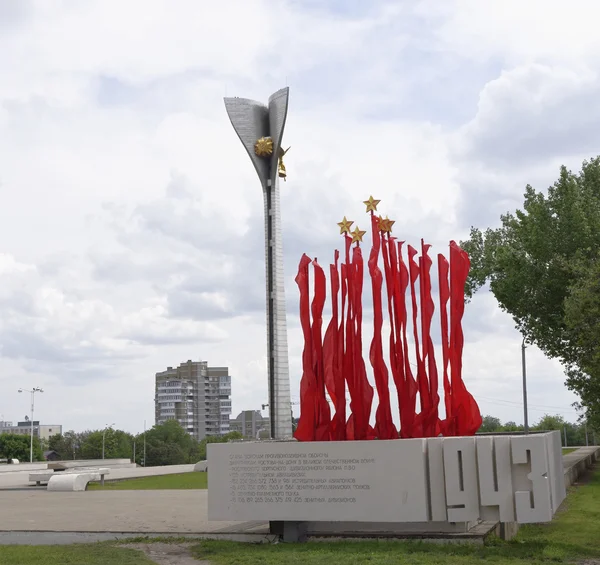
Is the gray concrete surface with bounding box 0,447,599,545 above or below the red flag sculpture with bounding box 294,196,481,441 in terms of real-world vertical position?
below

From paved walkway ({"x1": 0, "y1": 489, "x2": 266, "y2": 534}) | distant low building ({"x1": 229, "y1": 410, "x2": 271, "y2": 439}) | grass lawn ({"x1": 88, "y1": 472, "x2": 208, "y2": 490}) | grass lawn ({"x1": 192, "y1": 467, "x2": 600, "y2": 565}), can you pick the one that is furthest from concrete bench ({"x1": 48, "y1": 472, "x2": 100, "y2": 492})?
distant low building ({"x1": 229, "y1": 410, "x2": 271, "y2": 439})

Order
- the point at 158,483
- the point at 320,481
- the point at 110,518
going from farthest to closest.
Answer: the point at 158,483, the point at 110,518, the point at 320,481

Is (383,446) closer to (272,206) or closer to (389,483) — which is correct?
(389,483)

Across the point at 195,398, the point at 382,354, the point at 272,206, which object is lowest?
the point at 382,354

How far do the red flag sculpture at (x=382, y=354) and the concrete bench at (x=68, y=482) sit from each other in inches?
559

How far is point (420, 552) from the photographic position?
450 inches

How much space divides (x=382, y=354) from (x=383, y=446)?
6.22 ft

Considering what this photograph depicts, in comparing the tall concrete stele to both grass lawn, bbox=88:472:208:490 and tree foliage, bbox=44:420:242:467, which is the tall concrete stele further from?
tree foliage, bbox=44:420:242:467

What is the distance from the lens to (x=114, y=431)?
83.1 m

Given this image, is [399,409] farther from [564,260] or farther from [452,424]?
[564,260]

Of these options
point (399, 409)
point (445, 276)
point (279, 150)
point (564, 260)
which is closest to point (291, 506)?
point (399, 409)

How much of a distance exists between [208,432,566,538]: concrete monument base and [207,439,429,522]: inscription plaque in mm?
16

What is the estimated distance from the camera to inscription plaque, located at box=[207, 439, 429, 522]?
40.8ft

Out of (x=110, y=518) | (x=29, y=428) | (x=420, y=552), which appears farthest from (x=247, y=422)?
(x=420, y=552)
